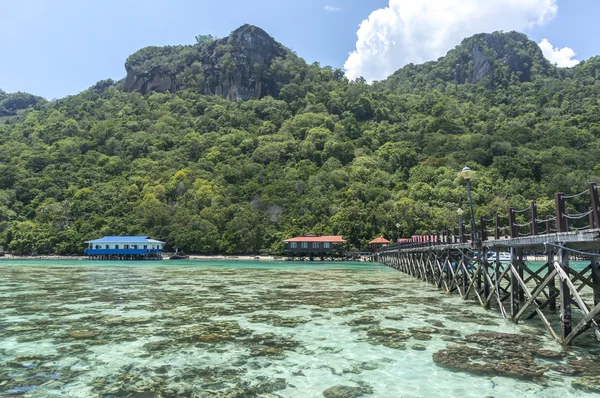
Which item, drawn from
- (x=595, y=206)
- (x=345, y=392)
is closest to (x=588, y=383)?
(x=595, y=206)

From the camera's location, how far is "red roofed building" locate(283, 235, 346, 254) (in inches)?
2847

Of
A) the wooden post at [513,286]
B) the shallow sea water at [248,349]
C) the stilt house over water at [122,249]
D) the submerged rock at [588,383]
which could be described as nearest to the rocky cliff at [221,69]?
the stilt house over water at [122,249]

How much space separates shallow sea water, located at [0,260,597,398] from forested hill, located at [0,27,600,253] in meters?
60.8

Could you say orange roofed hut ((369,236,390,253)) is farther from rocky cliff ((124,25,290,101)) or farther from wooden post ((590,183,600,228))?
rocky cliff ((124,25,290,101))

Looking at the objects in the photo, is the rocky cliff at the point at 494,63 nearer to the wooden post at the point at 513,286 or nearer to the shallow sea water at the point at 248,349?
the wooden post at the point at 513,286

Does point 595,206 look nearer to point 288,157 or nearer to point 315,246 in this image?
point 315,246

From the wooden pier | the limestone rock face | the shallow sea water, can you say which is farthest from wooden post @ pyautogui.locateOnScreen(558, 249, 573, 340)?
the limestone rock face

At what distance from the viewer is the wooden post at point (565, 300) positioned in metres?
9.51

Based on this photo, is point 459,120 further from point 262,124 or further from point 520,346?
point 520,346

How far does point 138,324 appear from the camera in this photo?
12844 mm

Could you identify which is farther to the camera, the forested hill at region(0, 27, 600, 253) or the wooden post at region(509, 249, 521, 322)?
the forested hill at region(0, 27, 600, 253)

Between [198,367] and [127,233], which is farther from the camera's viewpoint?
[127,233]

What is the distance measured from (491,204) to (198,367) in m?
75.2

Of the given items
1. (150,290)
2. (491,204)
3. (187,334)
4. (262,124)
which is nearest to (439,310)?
(187,334)
